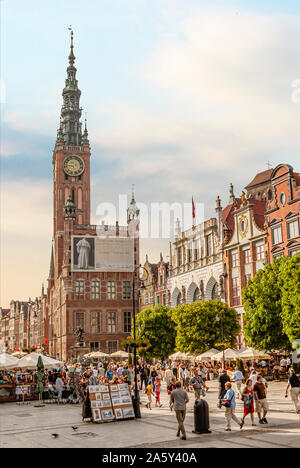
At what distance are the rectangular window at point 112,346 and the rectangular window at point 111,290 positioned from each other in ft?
21.0

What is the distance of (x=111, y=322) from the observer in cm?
7475

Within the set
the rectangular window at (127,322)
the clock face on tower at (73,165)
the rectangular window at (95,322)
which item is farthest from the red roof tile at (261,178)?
the clock face on tower at (73,165)

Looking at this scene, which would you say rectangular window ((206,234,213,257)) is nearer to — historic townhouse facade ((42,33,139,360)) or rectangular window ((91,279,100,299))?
historic townhouse facade ((42,33,139,360))

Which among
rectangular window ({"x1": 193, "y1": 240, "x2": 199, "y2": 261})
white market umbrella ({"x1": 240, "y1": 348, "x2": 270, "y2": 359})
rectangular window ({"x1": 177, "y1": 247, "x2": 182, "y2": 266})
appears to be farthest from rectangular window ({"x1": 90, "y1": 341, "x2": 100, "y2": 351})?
white market umbrella ({"x1": 240, "y1": 348, "x2": 270, "y2": 359})

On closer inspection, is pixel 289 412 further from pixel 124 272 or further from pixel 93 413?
pixel 124 272

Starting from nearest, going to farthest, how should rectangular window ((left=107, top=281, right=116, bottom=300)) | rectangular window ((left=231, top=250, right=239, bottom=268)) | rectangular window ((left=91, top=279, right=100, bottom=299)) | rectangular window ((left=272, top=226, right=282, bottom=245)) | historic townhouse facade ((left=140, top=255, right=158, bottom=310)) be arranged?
rectangular window ((left=272, top=226, right=282, bottom=245)), rectangular window ((left=231, top=250, right=239, bottom=268)), historic townhouse facade ((left=140, top=255, right=158, bottom=310)), rectangular window ((left=91, top=279, right=100, bottom=299)), rectangular window ((left=107, top=281, right=116, bottom=300))

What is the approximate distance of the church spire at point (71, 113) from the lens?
299 ft

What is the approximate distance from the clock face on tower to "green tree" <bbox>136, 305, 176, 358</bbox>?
41.1 metres

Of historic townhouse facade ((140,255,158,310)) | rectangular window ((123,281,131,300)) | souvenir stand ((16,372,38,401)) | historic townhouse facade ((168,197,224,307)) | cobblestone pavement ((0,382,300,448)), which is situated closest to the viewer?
cobblestone pavement ((0,382,300,448))

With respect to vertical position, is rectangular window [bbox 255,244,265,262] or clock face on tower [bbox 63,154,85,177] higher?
clock face on tower [bbox 63,154,85,177]

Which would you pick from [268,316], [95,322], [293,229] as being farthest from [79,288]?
[268,316]

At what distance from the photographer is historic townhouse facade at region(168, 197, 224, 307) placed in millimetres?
53166

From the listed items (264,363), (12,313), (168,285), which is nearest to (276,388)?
(264,363)

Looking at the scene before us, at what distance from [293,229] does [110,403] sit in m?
25.3
